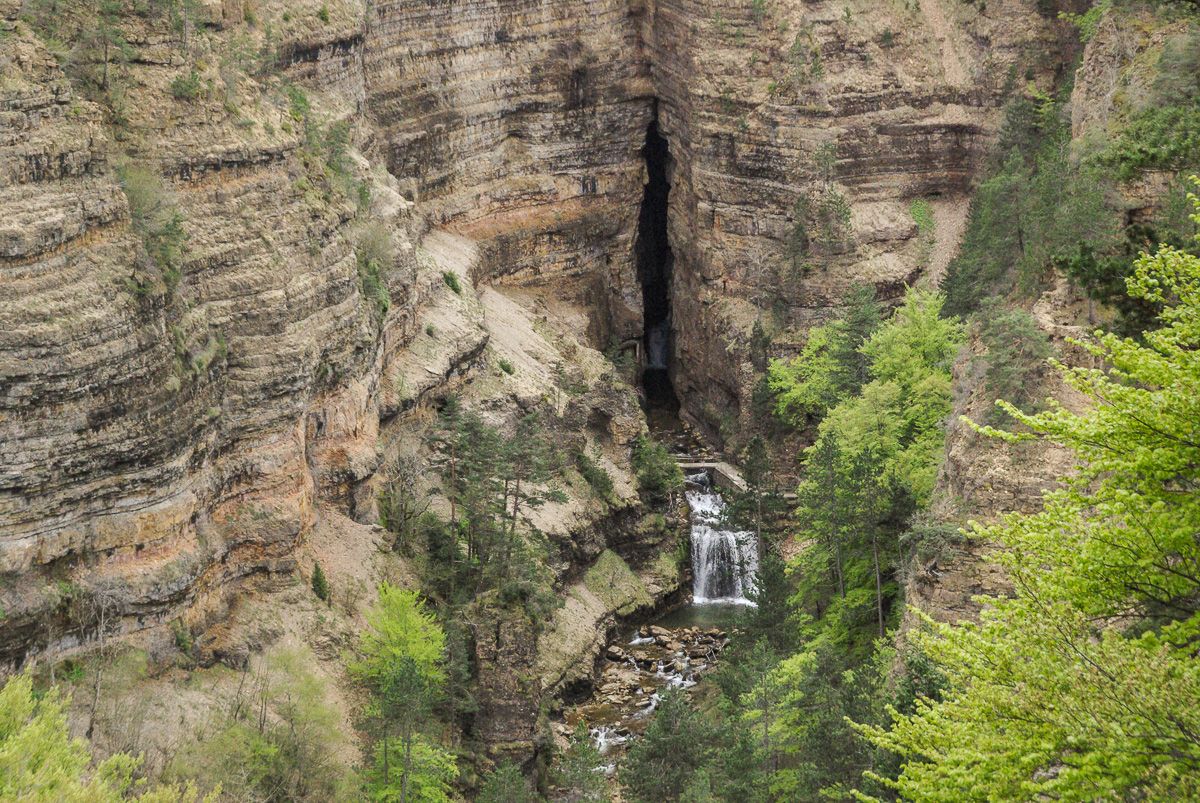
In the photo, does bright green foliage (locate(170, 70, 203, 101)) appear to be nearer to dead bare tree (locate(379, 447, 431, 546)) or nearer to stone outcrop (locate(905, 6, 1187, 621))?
dead bare tree (locate(379, 447, 431, 546))

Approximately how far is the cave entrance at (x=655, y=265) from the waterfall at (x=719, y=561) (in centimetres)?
2360

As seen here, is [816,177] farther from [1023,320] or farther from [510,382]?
[1023,320]

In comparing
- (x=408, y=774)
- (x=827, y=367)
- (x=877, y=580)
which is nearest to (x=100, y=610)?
(x=408, y=774)

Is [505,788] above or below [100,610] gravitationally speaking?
below

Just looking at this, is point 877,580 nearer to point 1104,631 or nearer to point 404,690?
point 404,690

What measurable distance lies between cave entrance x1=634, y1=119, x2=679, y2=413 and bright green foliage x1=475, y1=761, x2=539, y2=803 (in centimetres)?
5223

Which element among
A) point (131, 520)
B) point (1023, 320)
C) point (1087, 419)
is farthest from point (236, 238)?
point (1087, 419)

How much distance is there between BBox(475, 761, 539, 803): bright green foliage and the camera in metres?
51.9

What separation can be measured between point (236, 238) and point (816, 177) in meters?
45.6

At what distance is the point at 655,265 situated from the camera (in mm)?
107875

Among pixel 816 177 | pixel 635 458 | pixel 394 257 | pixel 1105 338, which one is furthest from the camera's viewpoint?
pixel 816 177

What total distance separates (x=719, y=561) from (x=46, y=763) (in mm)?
49678

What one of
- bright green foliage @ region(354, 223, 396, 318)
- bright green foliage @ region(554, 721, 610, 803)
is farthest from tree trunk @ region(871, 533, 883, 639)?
bright green foliage @ region(354, 223, 396, 318)

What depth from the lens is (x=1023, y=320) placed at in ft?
158
